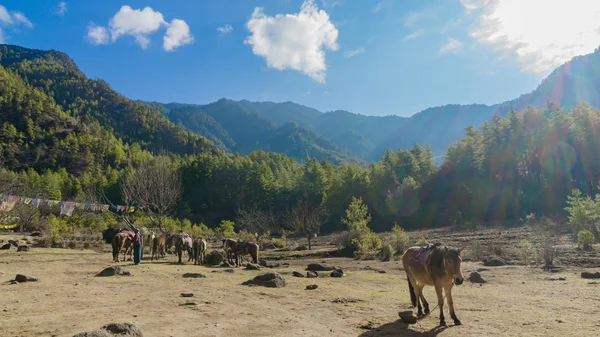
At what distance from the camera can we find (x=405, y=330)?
6695 millimetres

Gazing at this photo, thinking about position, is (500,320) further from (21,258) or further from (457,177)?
(457,177)

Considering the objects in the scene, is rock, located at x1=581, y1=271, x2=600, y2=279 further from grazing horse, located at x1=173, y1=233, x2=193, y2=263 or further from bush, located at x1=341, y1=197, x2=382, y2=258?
grazing horse, located at x1=173, y1=233, x2=193, y2=263

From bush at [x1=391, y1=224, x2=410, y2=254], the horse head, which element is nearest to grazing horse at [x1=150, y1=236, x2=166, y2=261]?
bush at [x1=391, y1=224, x2=410, y2=254]

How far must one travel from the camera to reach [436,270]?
22.9 feet

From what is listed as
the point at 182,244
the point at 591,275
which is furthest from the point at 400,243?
the point at 182,244

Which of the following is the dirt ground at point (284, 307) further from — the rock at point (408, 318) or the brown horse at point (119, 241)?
the brown horse at point (119, 241)

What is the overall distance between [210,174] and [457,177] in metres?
59.4

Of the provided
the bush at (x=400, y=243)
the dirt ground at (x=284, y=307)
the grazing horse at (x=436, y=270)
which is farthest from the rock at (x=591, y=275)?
the bush at (x=400, y=243)

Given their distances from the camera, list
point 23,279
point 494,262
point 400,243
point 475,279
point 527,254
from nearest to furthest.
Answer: point 23,279 → point 475,279 → point 494,262 → point 527,254 → point 400,243

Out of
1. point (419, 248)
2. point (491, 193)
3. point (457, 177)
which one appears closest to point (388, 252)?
point (419, 248)

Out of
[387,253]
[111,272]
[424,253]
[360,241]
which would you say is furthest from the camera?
[360,241]

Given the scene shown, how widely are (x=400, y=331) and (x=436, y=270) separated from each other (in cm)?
138

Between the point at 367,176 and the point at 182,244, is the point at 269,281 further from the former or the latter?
the point at 367,176

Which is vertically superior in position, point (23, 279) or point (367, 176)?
point (367, 176)
